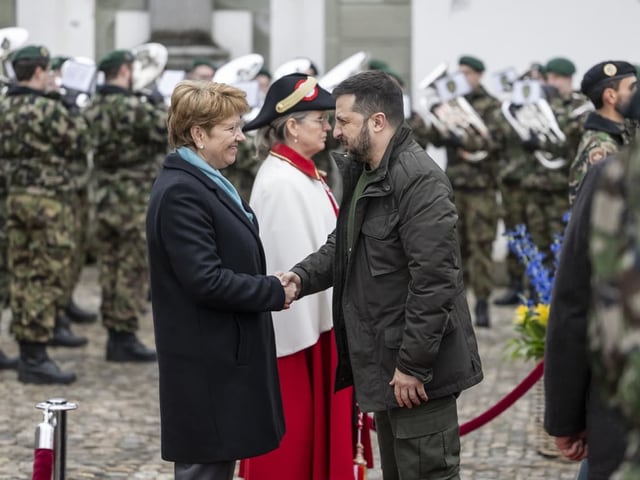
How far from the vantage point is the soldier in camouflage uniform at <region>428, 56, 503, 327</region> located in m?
11.0

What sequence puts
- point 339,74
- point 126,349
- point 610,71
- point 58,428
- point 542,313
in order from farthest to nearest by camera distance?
point 126,349 < point 339,74 < point 542,313 < point 610,71 < point 58,428

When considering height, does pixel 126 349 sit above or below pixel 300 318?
below

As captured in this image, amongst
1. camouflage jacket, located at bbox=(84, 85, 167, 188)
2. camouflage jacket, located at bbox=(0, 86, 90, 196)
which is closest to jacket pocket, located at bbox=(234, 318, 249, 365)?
camouflage jacket, located at bbox=(0, 86, 90, 196)

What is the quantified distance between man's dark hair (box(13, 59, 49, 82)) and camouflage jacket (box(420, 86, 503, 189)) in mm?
3934

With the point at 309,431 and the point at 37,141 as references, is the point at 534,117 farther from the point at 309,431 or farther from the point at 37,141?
the point at 309,431

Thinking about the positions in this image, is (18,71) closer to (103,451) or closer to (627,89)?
(103,451)

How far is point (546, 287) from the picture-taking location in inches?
244

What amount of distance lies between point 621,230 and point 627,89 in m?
3.98

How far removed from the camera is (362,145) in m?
4.12

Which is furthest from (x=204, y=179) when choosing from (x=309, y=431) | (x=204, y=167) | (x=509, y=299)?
(x=509, y=299)

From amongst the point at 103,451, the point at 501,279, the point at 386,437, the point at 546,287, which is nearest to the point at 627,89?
the point at 546,287

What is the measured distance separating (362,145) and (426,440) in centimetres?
94

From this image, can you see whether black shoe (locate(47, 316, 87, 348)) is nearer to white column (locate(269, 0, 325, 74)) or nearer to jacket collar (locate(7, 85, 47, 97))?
jacket collar (locate(7, 85, 47, 97))

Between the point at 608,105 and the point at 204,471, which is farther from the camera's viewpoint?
the point at 608,105
